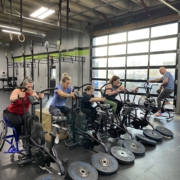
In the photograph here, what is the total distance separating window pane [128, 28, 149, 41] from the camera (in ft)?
22.2

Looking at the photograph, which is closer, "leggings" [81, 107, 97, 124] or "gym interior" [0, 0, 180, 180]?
"gym interior" [0, 0, 180, 180]

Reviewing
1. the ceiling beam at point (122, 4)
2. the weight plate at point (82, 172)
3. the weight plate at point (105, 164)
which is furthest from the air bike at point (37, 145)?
the ceiling beam at point (122, 4)

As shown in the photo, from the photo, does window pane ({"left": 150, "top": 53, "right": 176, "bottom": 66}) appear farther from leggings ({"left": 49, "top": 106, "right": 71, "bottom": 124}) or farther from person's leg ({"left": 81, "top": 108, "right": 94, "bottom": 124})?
leggings ({"left": 49, "top": 106, "right": 71, "bottom": 124})

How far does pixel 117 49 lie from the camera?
25.5ft

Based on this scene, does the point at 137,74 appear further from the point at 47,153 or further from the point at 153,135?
the point at 47,153

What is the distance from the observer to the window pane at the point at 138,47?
22.4 feet

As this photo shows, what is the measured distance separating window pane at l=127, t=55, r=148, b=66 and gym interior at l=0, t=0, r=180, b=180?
0.13 feet

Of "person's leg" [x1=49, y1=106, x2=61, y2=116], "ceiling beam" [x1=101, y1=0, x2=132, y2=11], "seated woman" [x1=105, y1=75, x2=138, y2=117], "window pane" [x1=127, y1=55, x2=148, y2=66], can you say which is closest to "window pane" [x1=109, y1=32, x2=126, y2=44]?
"window pane" [x1=127, y1=55, x2=148, y2=66]

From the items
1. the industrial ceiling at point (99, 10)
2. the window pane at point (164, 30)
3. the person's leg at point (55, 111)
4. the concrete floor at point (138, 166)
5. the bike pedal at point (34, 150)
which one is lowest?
the concrete floor at point (138, 166)

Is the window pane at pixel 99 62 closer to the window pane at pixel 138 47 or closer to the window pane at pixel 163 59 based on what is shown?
the window pane at pixel 138 47

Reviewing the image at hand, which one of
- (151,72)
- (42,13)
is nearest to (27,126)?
(42,13)

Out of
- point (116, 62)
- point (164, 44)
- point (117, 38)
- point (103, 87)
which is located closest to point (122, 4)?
point (117, 38)

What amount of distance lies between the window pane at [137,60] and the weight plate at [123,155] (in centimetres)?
479

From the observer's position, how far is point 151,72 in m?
6.76
